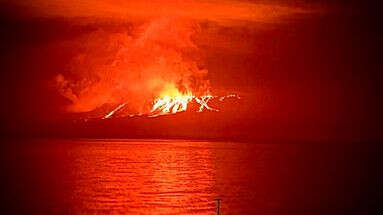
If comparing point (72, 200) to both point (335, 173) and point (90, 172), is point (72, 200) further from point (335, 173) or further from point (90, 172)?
point (335, 173)

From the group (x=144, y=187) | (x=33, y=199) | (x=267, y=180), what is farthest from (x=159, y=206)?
(x=267, y=180)

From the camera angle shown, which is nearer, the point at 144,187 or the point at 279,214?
the point at 279,214

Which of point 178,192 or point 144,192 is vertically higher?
point 178,192

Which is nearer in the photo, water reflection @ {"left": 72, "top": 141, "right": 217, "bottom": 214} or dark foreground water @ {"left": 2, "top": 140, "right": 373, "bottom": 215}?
water reflection @ {"left": 72, "top": 141, "right": 217, "bottom": 214}

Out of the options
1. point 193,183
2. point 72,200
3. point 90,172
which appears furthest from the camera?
point 90,172

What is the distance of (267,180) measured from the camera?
5819cm

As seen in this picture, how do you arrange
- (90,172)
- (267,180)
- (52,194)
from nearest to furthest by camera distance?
(52,194)
(267,180)
(90,172)

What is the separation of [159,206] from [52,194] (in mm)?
10249

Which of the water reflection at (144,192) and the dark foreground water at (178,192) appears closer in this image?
the water reflection at (144,192)

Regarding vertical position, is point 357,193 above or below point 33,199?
above

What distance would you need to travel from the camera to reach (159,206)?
121ft

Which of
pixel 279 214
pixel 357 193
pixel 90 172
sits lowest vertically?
pixel 279 214

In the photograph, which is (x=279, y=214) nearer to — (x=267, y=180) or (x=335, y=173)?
(x=267, y=180)

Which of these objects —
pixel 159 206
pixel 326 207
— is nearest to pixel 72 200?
pixel 159 206
